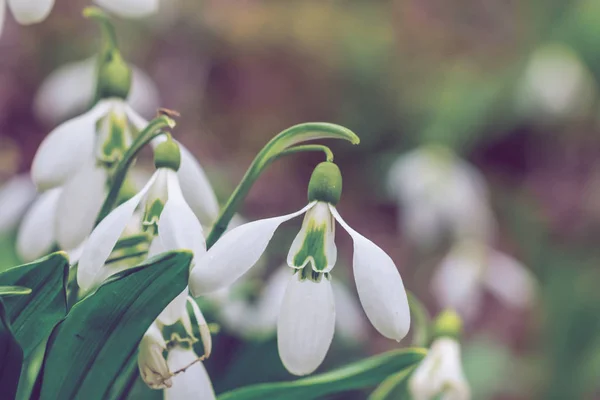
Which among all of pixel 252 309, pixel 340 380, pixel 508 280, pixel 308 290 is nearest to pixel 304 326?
pixel 308 290

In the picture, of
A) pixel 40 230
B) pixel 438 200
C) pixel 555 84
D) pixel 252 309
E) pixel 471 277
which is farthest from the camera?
pixel 555 84

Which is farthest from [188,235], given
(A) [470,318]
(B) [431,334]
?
(A) [470,318]

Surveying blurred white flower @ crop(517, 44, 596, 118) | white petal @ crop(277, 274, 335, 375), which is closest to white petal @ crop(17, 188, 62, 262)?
white petal @ crop(277, 274, 335, 375)

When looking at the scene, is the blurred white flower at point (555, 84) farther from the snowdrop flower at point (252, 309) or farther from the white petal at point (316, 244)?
the white petal at point (316, 244)

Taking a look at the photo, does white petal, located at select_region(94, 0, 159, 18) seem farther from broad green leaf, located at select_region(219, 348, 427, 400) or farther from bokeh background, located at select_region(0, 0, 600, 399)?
bokeh background, located at select_region(0, 0, 600, 399)

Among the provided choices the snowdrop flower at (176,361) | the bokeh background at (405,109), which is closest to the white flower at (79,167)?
the snowdrop flower at (176,361)

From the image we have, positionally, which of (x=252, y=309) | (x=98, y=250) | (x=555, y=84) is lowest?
(x=252, y=309)

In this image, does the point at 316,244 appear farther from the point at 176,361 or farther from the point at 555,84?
the point at 555,84
